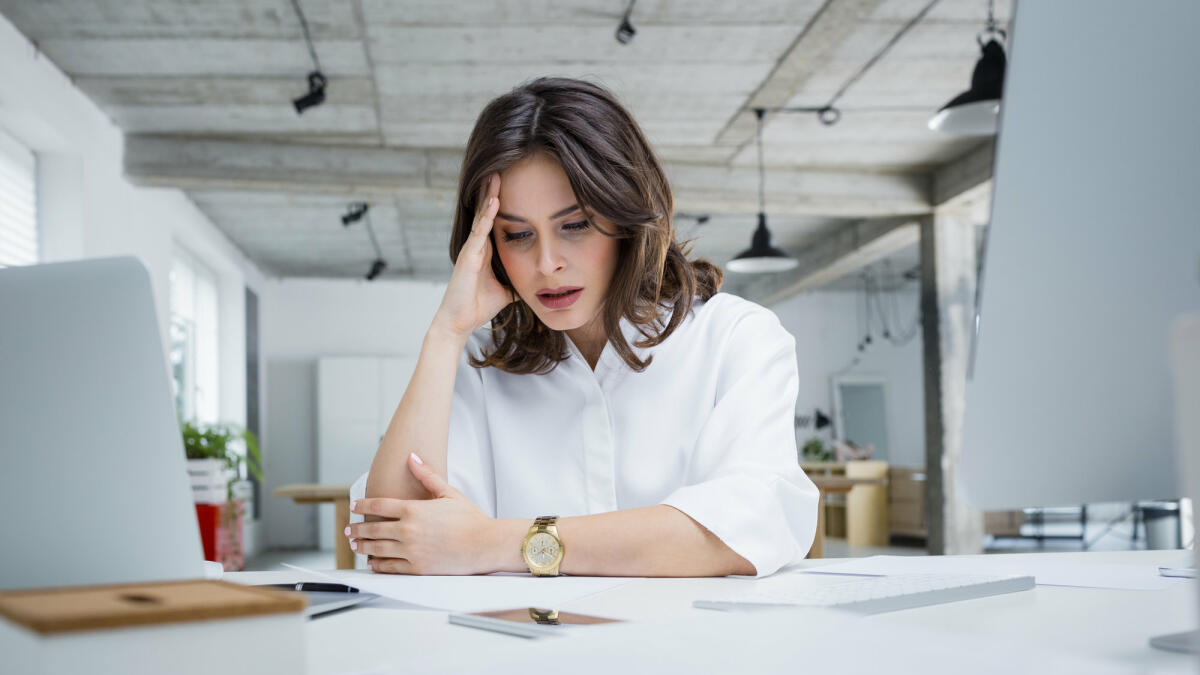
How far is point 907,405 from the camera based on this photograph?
13.7 m

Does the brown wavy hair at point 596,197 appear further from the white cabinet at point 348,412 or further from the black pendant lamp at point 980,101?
the white cabinet at point 348,412

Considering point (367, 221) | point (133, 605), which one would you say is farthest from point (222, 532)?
point (133, 605)

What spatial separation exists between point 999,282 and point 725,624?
0.31 meters

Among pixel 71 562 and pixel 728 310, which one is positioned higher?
pixel 728 310

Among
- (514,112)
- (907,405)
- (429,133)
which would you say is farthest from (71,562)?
(907,405)

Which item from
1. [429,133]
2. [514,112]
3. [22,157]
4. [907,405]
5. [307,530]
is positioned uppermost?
[429,133]

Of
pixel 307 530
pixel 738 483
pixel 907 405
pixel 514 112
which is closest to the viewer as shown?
pixel 738 483

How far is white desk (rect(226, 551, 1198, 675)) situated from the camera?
58 cm

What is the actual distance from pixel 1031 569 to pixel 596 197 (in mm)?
800

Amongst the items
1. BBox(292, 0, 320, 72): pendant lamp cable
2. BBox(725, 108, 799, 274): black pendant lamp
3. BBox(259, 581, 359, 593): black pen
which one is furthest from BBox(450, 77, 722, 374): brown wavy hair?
BBox(725, 108, 799, 274): black pendant lamp

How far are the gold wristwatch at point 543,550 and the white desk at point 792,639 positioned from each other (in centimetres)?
23

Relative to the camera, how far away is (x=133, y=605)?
20.0 inches

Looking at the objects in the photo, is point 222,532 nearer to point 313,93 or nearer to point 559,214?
point 313,93

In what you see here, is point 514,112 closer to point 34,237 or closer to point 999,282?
point 999,282
